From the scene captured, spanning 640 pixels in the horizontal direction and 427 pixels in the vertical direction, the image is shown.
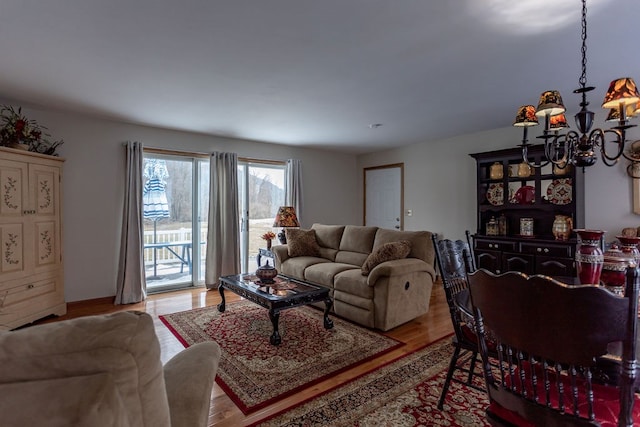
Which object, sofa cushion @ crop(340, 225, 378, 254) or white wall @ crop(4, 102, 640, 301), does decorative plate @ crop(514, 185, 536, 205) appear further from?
sofa cushion @ crop(340, 225, 378, 254)

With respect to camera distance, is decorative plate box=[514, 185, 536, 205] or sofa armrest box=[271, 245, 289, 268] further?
sofa armrest box=[271, 245, 289, 268]

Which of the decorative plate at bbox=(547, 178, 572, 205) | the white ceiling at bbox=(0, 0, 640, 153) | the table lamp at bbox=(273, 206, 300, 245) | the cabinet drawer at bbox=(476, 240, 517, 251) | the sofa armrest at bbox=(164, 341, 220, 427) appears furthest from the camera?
the table lamp at bbox=(273, 206, 300, 245)

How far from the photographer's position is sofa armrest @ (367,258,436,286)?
318 cm

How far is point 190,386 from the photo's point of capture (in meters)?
1.15

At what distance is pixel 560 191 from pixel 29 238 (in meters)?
6.07

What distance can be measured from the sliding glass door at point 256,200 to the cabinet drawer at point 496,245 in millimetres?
3382

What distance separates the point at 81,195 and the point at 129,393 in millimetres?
4324

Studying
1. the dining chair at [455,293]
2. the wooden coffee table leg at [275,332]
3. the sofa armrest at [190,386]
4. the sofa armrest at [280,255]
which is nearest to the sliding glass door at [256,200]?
the sofa armrest at [280,255]

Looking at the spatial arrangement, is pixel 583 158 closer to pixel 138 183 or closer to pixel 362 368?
pixel 362 368

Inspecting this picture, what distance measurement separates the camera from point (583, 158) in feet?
6.42

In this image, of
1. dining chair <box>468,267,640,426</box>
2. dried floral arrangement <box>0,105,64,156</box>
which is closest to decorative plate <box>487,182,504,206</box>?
dining chair <box>468,267,640,426</box>

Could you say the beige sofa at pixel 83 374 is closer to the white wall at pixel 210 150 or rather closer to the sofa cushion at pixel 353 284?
the sofa cushion at pixel 353 284

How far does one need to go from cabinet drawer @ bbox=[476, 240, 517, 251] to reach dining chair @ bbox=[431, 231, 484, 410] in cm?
217

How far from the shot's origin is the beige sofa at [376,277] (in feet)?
10.6
